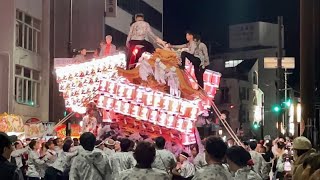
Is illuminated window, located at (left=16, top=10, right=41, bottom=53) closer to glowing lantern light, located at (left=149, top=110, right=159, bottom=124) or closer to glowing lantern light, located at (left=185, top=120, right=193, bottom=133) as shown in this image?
glowing lantern light, located at (left=149, top=110, right=159, bottom=124)

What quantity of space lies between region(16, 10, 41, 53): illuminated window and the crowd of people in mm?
21578

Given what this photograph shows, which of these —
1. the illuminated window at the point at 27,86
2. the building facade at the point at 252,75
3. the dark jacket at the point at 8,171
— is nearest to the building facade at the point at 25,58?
the illuminated window at the point at 27,86

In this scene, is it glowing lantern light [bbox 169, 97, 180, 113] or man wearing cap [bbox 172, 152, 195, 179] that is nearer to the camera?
man wearing cap [bbox 172, 152, 195, 179]

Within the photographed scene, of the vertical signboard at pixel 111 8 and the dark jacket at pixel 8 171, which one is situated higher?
the vertical signboard at pixel 111 8

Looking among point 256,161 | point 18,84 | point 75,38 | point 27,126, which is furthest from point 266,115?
point 256,161

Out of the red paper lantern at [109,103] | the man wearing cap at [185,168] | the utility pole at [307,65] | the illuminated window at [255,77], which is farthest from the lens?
the illuminated window at [255,77]

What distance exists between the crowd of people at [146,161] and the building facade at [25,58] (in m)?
19.3

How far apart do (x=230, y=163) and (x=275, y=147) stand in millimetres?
10361

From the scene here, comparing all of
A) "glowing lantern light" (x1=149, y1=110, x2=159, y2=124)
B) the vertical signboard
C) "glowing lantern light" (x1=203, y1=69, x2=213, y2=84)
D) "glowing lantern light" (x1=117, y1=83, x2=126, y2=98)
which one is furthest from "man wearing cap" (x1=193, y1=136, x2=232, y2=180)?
the vertical signboard

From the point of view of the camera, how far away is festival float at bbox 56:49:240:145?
71.0 feet

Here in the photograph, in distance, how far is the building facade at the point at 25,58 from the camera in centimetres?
3625

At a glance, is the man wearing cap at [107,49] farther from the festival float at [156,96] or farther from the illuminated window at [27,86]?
the illuminated window at [27,86]

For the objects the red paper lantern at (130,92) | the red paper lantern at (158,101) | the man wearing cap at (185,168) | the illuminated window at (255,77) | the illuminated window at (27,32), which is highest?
the illuminated window at (27,32)

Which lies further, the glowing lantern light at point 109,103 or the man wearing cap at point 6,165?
the glowing lantern light at point 109,103
